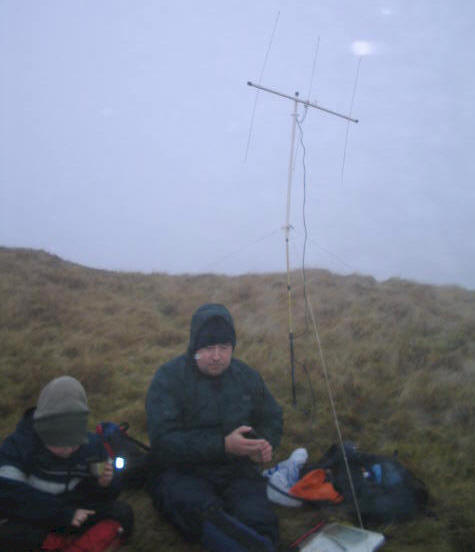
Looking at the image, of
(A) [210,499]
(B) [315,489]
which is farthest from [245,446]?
(B) [315,489]

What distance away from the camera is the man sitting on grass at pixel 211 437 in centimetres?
266

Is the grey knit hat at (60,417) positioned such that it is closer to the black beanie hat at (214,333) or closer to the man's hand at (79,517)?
the man's hand at (79,517)

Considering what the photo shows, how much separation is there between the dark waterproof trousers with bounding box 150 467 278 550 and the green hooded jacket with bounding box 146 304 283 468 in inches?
3.6

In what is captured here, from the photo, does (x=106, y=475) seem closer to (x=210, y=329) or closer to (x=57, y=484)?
(x=57, y=484)

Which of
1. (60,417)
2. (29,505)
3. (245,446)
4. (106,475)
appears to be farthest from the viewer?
(245,446)

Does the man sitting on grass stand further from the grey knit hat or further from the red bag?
the grey knit hat

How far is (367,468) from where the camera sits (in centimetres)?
349

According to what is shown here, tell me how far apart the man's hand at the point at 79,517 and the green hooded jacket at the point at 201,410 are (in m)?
0.58

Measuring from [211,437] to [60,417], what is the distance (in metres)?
0.99

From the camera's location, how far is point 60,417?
2.43 meters

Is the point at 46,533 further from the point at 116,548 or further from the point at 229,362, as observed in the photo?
the point at 229,362

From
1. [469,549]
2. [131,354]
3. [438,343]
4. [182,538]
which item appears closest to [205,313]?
[182,538]

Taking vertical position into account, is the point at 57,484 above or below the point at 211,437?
below

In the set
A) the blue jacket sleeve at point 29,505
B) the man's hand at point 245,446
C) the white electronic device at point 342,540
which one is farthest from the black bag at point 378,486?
the blue jacket sleeve at point 29,505
